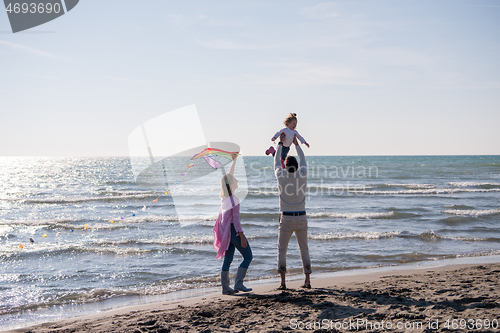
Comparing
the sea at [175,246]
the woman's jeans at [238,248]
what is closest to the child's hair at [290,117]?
the woman's jeans at [238,248]

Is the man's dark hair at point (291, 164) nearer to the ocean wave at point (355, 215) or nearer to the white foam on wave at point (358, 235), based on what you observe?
the white foam on wave at point (358, 235)

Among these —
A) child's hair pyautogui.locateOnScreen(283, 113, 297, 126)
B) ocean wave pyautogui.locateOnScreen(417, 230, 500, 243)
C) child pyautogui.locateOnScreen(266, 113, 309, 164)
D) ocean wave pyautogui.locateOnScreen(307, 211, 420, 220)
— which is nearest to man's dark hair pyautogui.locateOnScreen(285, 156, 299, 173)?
child pyautogui.locateOnScreen(266, 113, 309, 164)

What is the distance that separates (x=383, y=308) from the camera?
4.33 m

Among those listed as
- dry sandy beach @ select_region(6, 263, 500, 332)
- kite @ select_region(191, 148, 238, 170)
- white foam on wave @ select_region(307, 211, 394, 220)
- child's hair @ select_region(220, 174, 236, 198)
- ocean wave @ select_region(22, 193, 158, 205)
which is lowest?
white foam on wave @ select_region(307, 211, 394, 220)

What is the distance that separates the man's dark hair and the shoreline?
189cm

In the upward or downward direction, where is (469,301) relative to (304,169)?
downward

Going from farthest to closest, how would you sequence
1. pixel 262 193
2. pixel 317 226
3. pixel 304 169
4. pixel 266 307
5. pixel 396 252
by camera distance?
pixel 262 193
pixel 317 226
pixel 396 252
pixel 304 169
pixel 266 307

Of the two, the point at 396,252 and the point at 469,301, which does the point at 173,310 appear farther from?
the point at 396,252

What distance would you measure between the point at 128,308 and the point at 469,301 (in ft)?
16.0

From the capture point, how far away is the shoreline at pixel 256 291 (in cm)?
507

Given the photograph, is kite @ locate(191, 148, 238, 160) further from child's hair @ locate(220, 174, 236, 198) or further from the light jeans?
the light jeans

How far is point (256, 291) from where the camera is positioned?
5.89 metres

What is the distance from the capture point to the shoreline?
16.6 feet

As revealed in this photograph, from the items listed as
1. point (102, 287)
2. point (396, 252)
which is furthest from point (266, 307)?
point (396, 252)
